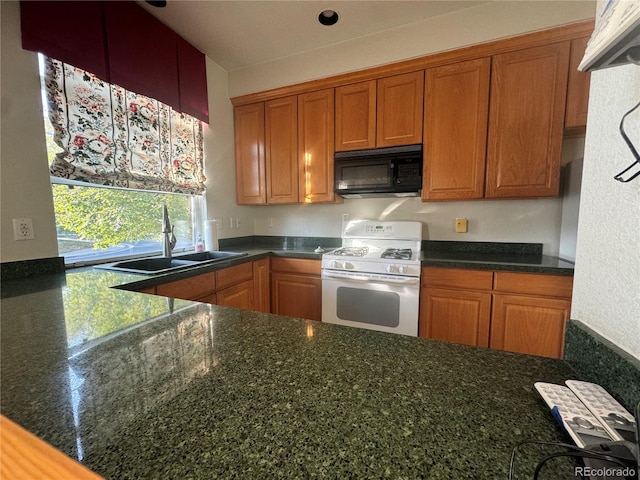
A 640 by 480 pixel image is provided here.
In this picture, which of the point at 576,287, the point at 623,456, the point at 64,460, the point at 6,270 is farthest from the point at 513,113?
the point at 6,270

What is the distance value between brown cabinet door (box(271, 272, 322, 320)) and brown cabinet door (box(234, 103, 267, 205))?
857mm

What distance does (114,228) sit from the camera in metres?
1.92

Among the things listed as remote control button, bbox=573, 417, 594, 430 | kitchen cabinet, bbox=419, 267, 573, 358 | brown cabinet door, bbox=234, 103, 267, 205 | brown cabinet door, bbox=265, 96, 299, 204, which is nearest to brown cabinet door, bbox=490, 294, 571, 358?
kitchen cabinet, bbox=419, 267, 573, 358

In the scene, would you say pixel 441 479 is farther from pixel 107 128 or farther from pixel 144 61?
pixel 144 61

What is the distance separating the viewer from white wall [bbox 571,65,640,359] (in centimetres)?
44

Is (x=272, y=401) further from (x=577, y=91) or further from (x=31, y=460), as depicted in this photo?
(x=577, y=91)

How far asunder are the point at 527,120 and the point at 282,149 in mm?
1929

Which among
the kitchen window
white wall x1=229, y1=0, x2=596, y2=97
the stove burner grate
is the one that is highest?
white wall x1=229, y1=0, x2=596, y2=97

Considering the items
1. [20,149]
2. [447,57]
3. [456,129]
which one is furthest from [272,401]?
[447,57]

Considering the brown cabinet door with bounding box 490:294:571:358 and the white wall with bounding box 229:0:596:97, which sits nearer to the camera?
the brown cabinet door with bounding box 490:294:571:358

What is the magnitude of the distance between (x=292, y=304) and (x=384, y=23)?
2.37 meters

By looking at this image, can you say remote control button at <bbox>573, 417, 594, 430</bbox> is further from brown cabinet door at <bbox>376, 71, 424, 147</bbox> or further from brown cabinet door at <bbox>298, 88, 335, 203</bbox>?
brown cabinet door at <bbox>298, 88, 335, 203</bbox>

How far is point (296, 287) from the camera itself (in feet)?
7.95

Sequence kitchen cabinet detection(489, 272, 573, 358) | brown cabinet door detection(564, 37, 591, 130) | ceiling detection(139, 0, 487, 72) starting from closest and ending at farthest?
kitchen cabinet detection(489, 272, 573, 358), brown cabinet door detection(564, 37, 591, 130), ceiling detection(139, 0, 487, 72)
